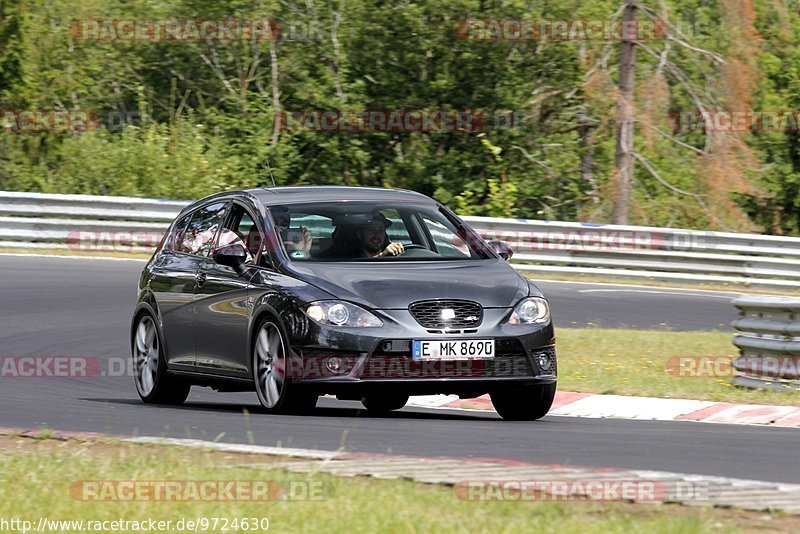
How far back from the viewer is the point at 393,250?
34.4 ft

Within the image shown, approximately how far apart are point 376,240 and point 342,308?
111 centimetres

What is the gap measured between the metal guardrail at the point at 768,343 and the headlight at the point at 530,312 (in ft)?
9.86

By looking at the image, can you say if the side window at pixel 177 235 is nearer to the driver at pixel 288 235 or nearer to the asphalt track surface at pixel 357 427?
the asphalt track surface at pixel 357 427

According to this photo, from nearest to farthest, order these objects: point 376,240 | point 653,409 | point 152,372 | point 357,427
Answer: point 357,427 → point 376,240 → point 653,409 → point 152,372

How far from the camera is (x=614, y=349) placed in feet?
49.9

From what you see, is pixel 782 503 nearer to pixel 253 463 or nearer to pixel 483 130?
pixel 253 463

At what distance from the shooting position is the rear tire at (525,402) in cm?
998

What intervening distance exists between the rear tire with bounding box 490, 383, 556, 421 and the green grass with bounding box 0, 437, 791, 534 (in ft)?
11.3

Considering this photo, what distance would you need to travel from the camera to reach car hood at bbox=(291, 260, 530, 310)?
31.0 ft
